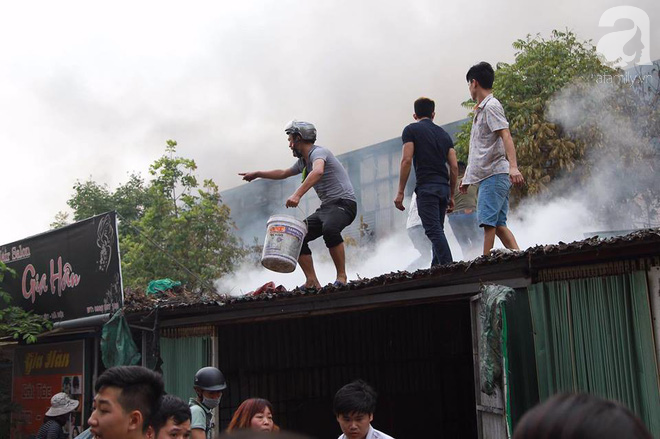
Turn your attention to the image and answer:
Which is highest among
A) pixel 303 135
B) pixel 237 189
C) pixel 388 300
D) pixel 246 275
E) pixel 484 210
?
pixel 237 189

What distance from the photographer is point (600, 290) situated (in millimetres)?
5656

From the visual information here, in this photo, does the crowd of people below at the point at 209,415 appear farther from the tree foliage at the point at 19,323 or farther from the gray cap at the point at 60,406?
the tree foliage at the point at 19,323

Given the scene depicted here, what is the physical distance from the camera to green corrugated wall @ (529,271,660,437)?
5.34m

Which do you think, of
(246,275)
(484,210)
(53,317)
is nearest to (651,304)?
(484,210)

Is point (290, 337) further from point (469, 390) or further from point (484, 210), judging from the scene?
point (484, 210)

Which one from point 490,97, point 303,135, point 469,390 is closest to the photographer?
point 490,97

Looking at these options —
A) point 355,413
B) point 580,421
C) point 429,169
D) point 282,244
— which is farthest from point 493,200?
point 580,421

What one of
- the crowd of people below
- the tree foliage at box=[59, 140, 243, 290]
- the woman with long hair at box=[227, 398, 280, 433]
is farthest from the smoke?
the woman with long hair at box=[227, 398, 280, 433]

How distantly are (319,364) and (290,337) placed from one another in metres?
0.60

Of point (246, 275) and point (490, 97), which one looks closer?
point (490, 97)

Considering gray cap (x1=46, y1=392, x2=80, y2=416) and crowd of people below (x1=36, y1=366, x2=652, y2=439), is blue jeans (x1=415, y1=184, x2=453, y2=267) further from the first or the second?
gray cap (x1=46, y1=392, x2=80, y2=416)

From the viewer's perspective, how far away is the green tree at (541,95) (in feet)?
59.1

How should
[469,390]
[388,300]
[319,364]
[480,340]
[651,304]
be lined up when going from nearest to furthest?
[651,304]
[480,340]
[388,300]
[319,364]
[469,390]

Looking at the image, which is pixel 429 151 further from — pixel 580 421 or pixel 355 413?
pixel 580 421
